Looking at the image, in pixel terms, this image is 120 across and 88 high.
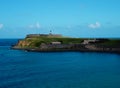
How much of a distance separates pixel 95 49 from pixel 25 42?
3704 centimetres

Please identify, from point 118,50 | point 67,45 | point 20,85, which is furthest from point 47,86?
point 67,45

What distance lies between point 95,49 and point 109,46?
5.71 m

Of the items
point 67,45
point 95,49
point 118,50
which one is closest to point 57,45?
point 67,45

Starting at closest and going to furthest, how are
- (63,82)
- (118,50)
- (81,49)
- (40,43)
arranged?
(63,82)
(118,50)
(81,49)
(40,43)

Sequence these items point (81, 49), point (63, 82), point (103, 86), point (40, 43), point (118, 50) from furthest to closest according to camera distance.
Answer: point (40, 43), point (81, 49), point (118, 50), point (63, 82), point (103, 86)

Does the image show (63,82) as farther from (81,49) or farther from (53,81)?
(81,49)

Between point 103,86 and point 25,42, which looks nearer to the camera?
point 103,86

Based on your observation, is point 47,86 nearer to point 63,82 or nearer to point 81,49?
point 63,82

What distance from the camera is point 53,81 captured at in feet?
166

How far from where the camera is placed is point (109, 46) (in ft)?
398

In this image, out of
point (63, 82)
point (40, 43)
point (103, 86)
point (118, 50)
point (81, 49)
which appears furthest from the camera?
point (40, 43)

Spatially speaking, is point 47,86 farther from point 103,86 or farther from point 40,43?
point 40,43

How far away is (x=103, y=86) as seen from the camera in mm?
45125

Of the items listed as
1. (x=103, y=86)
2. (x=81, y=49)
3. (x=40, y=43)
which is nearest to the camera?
(x=103, y=86)
